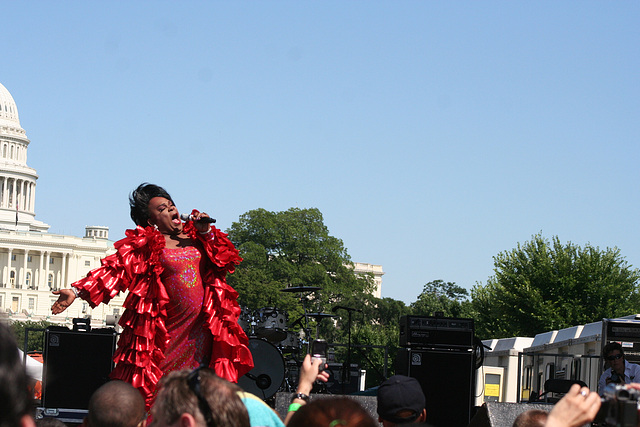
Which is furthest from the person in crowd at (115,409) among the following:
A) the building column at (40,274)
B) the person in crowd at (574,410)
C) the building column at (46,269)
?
the building column at (46,269)

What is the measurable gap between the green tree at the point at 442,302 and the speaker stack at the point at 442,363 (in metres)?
0.53

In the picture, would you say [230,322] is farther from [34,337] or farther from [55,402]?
[34,337]

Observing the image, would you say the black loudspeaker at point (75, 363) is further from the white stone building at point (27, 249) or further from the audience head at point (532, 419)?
the white stone building at point (27, 249)

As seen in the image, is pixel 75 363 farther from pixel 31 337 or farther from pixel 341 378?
pixel 31 337

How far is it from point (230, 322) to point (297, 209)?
212ft

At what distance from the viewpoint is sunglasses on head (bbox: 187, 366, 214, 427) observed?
7.32ft

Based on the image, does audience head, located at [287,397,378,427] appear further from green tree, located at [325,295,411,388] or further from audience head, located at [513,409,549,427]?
green tree, located at [325,295,411,388]

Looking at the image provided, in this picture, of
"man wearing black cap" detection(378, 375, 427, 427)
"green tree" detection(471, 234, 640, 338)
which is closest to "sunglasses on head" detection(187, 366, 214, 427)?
"man wearing black cap" detection(378, 375, 427, 427)

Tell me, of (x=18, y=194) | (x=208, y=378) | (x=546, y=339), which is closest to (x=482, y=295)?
(x=546, y=339)

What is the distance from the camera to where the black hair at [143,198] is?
539 cm

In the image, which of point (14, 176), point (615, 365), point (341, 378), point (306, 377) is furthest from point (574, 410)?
point (14, 176)

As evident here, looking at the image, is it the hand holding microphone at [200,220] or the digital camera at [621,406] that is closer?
the digital camera at [621,406]

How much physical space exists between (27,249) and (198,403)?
402 feet

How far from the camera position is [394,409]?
361 centimetres
